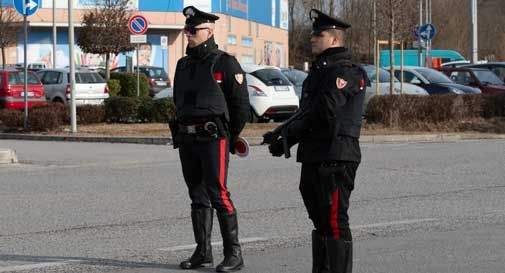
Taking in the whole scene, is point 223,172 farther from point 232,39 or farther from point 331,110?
point 232,39

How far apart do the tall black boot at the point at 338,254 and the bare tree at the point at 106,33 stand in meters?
34.3

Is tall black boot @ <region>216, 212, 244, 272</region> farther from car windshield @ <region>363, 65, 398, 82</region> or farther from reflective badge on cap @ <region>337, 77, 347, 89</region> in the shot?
car windshield @ <region>363, 65, 398, 82</region>

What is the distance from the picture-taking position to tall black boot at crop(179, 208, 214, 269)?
7.53 m

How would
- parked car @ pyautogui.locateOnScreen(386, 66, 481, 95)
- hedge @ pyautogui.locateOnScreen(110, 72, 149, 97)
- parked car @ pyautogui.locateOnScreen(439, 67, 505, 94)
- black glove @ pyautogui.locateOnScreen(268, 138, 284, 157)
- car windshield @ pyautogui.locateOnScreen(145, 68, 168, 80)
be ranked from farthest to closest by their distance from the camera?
car windshield @ pyautogui.locateOnScreen(145, 68, 168, 80) < hedge @ pyautogui.locateOnScreen(110, 72, 149, 97) < parked car @ pyautogui.locateOnScreen(439, 67, 505, 94) < parked car @ pyautogui.locateOnScreen(386, 66, 481, 95) < black glove @ pyautogui.locateOnScreen(268, 138, 284, 157)

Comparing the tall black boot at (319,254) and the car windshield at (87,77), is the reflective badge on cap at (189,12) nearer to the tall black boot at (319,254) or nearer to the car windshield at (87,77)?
the tall black boot at (319,254)

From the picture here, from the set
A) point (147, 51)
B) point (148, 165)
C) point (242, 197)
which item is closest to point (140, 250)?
point (242, 197)

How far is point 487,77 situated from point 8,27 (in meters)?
24.4

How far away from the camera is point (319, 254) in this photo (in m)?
6.55

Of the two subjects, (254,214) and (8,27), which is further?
(8,27)

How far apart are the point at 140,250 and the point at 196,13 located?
2214 millimetres

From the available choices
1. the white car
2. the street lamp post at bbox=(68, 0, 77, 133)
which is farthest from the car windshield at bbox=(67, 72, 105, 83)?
the street lamp post at bbox=(68, 0, 77, 133)

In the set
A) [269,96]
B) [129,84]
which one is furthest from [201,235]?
[129,84]

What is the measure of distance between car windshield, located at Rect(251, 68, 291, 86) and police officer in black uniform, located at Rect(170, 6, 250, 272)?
54.4ft

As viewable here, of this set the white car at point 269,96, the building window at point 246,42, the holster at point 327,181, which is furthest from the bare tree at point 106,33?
the holster at point 327,181
